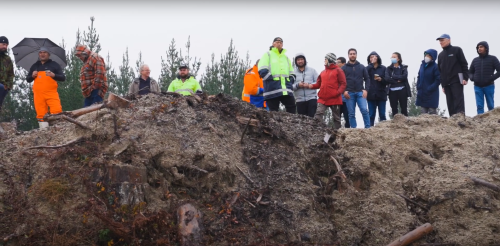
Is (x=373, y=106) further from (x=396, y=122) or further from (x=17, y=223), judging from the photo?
(x=17, y=223)

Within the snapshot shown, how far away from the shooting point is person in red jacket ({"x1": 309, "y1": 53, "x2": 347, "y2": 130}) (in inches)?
395

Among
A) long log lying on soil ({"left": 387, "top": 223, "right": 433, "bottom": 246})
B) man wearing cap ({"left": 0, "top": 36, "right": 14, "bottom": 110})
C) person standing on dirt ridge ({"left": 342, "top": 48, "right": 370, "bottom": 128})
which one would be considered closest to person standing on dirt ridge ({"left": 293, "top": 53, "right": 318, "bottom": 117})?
person standing on dirt ridge ({"left": 342, "top": 48, "right": 370, "bottom": 128})

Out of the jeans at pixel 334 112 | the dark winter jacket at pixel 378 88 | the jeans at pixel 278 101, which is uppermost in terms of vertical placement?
the dark winter jacket at pixel 378 88

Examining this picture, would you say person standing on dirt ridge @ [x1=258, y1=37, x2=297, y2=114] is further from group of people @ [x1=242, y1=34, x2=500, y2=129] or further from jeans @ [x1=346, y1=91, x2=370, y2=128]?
jeans @ [x1=346, y1=91, x2=370, y2=128]

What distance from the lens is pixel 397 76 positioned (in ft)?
36.1

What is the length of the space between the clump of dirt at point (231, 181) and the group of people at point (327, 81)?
1729 mm

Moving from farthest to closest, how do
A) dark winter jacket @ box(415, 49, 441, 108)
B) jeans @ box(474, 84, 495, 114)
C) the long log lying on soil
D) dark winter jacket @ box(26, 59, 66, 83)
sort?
1. dark winter jacket @ box(415, 49, 441, 108)
2. jeans @ box(474, 84, 495, 114)
3. dark winter jacket @ box(26, 59, 66, 83)
4. the long log lying on soil

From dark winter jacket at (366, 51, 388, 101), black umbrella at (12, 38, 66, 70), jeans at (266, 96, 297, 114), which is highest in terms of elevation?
black umbrella at (12, 38, 66, 70)

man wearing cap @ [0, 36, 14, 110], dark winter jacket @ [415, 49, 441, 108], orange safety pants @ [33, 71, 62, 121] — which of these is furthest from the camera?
dark winter jacket @ [415, 49, 441, 108]

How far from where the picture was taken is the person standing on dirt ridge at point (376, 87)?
11.0m

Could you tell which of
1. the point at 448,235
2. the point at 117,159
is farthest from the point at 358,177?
the point at 117,159

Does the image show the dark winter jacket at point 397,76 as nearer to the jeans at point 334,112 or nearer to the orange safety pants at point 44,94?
the jeans at point 334,112

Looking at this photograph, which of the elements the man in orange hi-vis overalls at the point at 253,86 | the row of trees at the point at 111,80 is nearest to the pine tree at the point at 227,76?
the row of trees at the point at 111,80

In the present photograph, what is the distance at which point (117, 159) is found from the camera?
→ 21.5 ft
